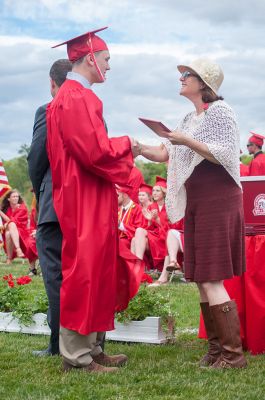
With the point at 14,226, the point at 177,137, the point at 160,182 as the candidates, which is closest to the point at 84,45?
the point at 177,137

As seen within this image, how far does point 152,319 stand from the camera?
574cm

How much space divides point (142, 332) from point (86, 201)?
174 centimetres

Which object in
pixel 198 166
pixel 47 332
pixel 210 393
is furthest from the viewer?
pixel 47 332

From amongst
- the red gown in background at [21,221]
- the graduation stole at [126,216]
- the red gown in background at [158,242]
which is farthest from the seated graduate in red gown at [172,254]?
the red gown in background at [21,221]

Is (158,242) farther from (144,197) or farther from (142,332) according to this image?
(142,332)

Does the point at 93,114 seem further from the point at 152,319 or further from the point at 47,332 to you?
the point at 47,332

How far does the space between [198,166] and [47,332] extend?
2199 millimetres

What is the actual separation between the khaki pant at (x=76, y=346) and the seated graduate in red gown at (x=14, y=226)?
31.7 feet

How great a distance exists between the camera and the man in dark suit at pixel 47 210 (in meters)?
4.94

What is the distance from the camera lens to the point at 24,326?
6266mm

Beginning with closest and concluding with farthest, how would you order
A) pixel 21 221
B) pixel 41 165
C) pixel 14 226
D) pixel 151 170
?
pixel 41 165, pixel 14 226, pixel 21 221, pixel 151 170

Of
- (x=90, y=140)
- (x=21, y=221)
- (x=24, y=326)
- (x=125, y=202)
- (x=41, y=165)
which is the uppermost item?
(x=90, y=140)

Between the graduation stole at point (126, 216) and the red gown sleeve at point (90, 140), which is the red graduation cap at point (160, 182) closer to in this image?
the graduation stole at point (126, 216)

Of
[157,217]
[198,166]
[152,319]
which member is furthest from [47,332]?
[157,217]
